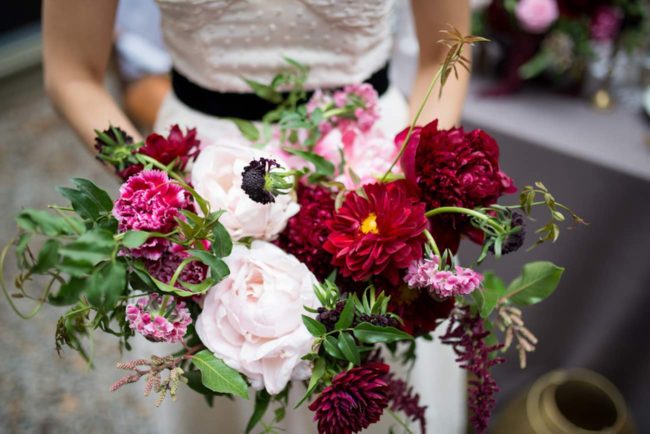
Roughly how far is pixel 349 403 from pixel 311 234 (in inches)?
7.2

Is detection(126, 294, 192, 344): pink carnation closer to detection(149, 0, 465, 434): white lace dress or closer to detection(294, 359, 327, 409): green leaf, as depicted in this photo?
detection(294, 359, 327, 409): green leaf

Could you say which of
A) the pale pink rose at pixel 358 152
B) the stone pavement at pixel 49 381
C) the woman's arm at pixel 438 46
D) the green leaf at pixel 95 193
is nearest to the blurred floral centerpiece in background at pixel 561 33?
the woman's arm at pixel 438 46

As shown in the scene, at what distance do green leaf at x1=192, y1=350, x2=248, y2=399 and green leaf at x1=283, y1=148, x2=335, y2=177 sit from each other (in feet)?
0.82

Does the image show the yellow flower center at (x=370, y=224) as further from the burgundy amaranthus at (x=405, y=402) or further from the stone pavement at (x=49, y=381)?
the stone pavement at (x=49, y=381)

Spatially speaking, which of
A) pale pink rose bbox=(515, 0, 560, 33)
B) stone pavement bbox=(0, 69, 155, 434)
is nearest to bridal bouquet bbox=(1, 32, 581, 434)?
pale pink rose bbox=(515, 0, 560, 33)

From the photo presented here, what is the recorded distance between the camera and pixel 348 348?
0.56m

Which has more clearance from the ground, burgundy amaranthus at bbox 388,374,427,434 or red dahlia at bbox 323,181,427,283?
red dahlia at bbox 323,181,427,283

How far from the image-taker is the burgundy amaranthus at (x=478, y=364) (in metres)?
0.61

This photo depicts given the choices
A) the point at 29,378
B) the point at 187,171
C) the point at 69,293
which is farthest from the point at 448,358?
the point at 29,378

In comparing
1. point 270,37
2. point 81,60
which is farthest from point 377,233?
point 81,60

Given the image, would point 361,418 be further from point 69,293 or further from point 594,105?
point 594,105

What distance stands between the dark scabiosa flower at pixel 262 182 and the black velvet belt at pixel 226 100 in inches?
17.8

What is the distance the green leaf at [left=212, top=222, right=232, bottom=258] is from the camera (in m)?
0.55

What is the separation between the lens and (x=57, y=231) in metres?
0.48
